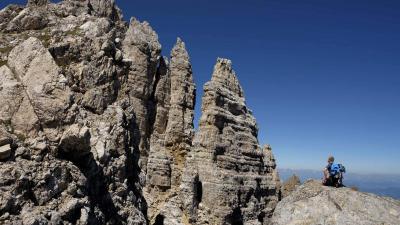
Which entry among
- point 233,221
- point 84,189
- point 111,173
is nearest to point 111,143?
point 111,173

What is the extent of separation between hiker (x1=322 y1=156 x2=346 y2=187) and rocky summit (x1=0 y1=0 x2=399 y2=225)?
128 centimetres

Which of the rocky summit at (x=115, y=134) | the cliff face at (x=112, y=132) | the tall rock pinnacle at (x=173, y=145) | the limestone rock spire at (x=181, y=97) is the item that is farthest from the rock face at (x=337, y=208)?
the limestone rock spire at (x=181, y=97)

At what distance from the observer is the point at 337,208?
28.8 metres

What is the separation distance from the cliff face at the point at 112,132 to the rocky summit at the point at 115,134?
0.28 ft

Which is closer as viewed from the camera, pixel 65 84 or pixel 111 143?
pixel 65 84

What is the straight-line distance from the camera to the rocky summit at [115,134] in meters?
23.6

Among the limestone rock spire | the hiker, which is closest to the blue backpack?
the hiker

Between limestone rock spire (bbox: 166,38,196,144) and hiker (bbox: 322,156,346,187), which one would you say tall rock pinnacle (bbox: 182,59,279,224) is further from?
hiker (bbox: 322,156,346,187)

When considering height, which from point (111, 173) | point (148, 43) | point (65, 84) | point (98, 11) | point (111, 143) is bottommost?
point (111, 173)

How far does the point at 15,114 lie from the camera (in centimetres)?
2384

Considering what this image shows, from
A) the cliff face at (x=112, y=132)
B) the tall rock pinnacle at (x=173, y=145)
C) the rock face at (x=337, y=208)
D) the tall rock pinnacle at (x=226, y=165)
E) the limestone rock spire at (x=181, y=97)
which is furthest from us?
the limestone rock spire at (x=181, y=97)

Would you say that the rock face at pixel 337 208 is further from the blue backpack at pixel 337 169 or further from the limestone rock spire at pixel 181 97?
the limestone rock spire at pixel 181 97

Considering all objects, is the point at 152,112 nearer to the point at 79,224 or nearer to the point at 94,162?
the point at 94,162

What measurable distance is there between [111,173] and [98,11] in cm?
2915
